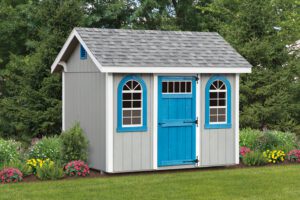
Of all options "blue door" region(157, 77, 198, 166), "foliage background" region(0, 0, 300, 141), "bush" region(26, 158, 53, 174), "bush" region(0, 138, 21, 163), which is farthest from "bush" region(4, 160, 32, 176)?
"foliage background" region(0, 0, 300, 141)

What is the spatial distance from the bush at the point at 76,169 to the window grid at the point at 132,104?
3.96 ft

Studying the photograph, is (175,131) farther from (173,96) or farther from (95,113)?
(95,113)

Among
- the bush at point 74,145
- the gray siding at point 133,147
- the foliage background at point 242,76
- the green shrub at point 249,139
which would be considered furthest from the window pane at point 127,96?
the foliage background at point 242,76

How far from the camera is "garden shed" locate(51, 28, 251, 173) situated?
43.7ft

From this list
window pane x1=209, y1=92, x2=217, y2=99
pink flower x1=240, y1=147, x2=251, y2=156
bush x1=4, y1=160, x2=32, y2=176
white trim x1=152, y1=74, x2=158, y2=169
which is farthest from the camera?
pink flower x1=240, y1=147, x2=251, y2=156

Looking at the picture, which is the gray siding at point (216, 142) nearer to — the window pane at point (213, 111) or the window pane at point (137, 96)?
the window pane at point (213, 111)

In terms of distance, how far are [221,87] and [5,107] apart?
822 centimetres

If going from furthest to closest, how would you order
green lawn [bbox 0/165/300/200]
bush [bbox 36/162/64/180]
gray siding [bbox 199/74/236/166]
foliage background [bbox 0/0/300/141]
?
foliage background [bbox 0/0/300/141] < gray siding [bbox 199/74/236/166] < bush [bbox 36/162/64/180] < green lawn [bbox 0/165/300/200]

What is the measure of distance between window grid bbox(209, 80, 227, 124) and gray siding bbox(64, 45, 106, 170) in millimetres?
2591

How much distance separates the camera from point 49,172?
1273 cm

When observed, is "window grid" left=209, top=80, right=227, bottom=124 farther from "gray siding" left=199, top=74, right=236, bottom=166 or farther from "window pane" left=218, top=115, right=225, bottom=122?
"gray siding" left=199, top=74, right=236, bottom=166

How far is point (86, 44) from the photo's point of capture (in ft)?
45.1

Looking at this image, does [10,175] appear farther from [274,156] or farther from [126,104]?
[274,156]

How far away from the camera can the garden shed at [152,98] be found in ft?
43.7
